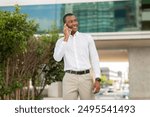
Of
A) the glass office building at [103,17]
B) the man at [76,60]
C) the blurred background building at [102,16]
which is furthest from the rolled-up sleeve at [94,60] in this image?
the glass office building at [103,17]

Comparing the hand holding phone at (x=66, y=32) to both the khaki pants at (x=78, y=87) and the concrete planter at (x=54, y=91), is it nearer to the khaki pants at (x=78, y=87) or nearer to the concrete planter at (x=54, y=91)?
the khaki pants at (x=78, y=87)

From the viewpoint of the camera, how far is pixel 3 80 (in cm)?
719

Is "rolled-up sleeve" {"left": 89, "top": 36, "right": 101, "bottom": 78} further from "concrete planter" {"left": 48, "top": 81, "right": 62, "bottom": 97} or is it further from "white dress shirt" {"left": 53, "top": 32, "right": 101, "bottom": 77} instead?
"concrete planter" {"left": 48, "top": 81, "right": 62, "bottom": 97}

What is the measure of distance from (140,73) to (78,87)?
17989 mm

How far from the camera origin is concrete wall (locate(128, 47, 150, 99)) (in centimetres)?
2223

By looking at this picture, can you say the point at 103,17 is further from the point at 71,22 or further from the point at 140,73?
the point at 71,22

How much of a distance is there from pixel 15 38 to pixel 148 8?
13.7m

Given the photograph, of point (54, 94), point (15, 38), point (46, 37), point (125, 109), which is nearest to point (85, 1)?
point (54, 94)

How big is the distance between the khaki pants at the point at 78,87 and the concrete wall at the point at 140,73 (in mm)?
17867

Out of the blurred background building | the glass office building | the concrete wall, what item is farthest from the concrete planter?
the glass office building

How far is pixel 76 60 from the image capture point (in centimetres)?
470

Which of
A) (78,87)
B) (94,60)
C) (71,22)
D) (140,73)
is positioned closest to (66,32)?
(71,22)

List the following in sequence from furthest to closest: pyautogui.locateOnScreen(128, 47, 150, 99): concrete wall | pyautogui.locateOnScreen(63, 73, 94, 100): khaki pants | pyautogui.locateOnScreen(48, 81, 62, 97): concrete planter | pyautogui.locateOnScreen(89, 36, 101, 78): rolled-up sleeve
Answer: pyautogui.locateOnScreen(48, 81, 62, 97): concrete planter → pyautogui.locateOnScreen(128, 47, 150, 99): concrete wall → pyautogui.locateOnScreen(63, 73, 94, 100): khaki pants → pyautogui.locateOnScreen(89, 36, 101, 78): rolled-up sleeve

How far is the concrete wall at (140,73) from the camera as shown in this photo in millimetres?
22234
